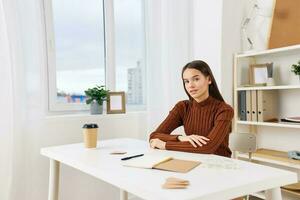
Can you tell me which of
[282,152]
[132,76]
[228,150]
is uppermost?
[132,76]

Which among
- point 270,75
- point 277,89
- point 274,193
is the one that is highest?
point 270,75

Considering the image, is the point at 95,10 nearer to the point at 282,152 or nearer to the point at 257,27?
the point at 257,27

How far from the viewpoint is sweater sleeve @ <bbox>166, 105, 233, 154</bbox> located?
1539mm

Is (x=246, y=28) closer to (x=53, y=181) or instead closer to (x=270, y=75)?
(x=270, y=75)

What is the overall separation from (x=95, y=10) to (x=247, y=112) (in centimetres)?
168

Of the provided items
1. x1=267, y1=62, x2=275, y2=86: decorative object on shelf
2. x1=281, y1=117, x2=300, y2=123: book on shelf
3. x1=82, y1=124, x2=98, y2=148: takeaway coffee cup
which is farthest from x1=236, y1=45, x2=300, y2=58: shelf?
x1=82, y1=124, x2=98, y2=148: takeaway coffee cup

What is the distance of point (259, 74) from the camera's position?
106 inches

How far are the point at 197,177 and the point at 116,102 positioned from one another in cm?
153

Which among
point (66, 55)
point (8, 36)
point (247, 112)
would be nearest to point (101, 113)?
point (66, 55)

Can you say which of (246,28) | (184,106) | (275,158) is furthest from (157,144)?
(246,28)

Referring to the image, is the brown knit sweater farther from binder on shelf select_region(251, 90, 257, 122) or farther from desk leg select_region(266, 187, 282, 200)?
binder on shelf select_region(251, 90, 257, 122)

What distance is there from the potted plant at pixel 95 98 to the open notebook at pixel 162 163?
1062mm

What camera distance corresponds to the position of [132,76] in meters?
2.86

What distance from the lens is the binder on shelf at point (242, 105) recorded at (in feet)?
8.97
